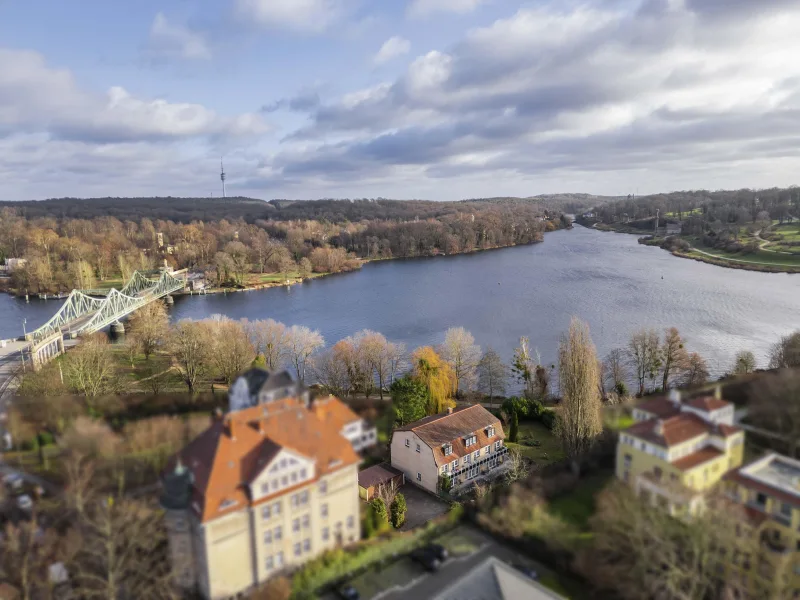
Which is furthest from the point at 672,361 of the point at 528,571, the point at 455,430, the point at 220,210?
the point at 220,210

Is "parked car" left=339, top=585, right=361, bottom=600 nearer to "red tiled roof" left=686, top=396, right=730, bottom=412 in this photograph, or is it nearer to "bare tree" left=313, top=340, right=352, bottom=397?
"bare tree" left=313, top=340, right=352, bottom=397

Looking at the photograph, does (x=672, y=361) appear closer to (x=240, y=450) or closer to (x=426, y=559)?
(x=426, y=559)

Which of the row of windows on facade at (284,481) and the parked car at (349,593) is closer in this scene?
the row of windows on facade at (284,481)

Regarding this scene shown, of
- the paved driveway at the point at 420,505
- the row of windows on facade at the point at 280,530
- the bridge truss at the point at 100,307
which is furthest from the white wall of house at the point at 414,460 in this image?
the bridge truss at the point at 100,307

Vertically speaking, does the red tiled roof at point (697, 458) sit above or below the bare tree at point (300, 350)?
above

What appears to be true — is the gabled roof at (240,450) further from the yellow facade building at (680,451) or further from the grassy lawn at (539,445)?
the grassy lawn at (539,445)

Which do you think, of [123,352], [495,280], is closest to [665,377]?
[123,352]

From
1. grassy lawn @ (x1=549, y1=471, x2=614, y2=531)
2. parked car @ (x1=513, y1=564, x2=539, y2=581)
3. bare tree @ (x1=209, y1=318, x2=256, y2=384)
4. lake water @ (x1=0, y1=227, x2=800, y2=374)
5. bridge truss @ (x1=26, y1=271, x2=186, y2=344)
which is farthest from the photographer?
lake water @ (x1=0, y1=227, x2=800, y2=374)

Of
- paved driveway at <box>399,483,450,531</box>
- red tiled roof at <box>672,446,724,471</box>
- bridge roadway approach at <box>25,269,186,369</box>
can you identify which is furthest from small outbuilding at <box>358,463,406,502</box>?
bridge roadway approach at <box>25,269,186,369</box>
